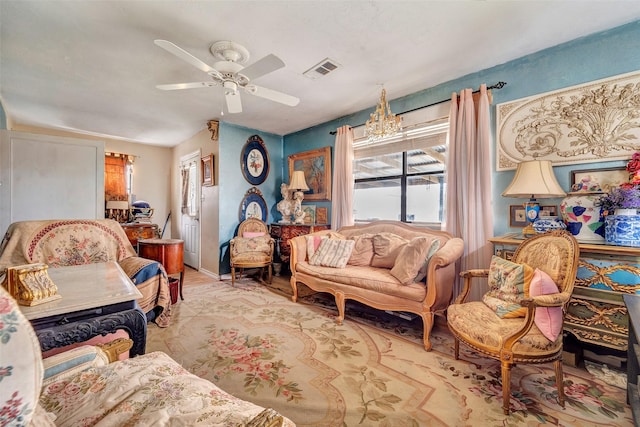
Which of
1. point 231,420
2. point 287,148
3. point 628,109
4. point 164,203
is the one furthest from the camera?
point 164,203

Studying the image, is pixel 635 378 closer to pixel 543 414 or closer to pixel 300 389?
pixel 543 414

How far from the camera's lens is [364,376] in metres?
1.83

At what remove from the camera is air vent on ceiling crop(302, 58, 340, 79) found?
101 inches

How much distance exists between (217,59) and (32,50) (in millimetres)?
1612

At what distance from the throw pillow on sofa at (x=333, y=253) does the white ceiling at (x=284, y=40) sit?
1851 mm

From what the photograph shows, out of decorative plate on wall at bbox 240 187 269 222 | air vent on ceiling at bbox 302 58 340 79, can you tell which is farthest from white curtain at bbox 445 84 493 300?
decorative plate on wall at bbox 240 187 269 222

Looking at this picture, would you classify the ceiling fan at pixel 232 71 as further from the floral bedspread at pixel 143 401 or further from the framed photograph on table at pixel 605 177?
the framed photograph on table at pixel 605 177

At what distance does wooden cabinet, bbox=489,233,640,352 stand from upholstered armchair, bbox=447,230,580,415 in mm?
270

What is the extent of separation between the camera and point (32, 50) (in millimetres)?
2369

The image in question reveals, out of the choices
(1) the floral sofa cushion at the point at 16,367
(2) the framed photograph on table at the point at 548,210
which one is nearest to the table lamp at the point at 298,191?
(2) the framed photograph on table at the point at 548,210

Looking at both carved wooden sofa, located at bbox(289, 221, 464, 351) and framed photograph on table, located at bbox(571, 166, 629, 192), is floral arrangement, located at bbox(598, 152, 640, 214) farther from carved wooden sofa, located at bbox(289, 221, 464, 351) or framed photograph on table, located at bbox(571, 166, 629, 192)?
carved wooden sofa, located at bbox(289, 221, 464, 351)

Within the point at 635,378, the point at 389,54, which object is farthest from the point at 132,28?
the point at 635,378

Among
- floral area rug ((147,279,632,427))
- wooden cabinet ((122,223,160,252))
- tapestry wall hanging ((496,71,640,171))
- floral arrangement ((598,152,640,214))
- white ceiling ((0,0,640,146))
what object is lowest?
floral area rug ((147,279,632,427))

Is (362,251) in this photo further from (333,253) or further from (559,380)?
(559,380)
